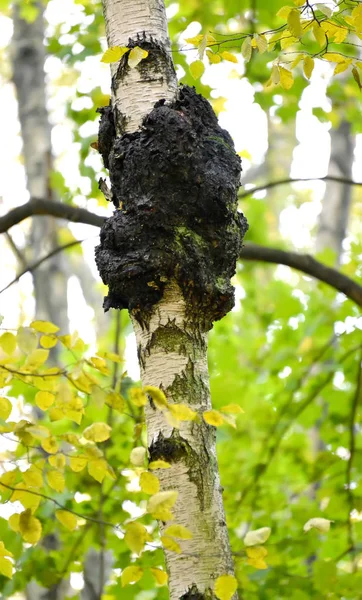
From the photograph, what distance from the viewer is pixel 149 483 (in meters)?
1.33

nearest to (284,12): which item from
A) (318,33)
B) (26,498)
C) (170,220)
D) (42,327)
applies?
(318,33)

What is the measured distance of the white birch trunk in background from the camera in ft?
4.33

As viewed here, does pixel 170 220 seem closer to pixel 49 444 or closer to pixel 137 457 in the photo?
pixel 137 457

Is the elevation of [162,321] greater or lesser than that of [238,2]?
lesser

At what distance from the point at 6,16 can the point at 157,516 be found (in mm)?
5364

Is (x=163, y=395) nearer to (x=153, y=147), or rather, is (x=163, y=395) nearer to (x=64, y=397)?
(x=64, y=397)

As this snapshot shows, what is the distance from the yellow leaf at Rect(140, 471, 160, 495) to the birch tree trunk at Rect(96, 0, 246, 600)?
0.04 metres

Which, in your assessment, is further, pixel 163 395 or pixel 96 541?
pixel 96 541

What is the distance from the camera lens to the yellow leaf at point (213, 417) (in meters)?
1.31

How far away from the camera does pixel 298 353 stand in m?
3.87

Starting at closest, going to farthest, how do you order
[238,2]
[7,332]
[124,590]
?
[7,332]
[124,590]
[238,2]

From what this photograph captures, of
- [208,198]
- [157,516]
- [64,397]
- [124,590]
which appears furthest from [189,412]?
[124,590]

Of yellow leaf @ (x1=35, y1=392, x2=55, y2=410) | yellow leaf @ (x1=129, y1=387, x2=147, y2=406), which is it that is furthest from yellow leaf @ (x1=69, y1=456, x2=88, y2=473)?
yellow leaf @ (x1=129, y1=387, x2=147, y2=406)

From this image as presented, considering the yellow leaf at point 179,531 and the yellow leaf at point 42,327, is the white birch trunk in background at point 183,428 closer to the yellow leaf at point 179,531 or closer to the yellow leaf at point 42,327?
the yellow leaf at point 179,531
